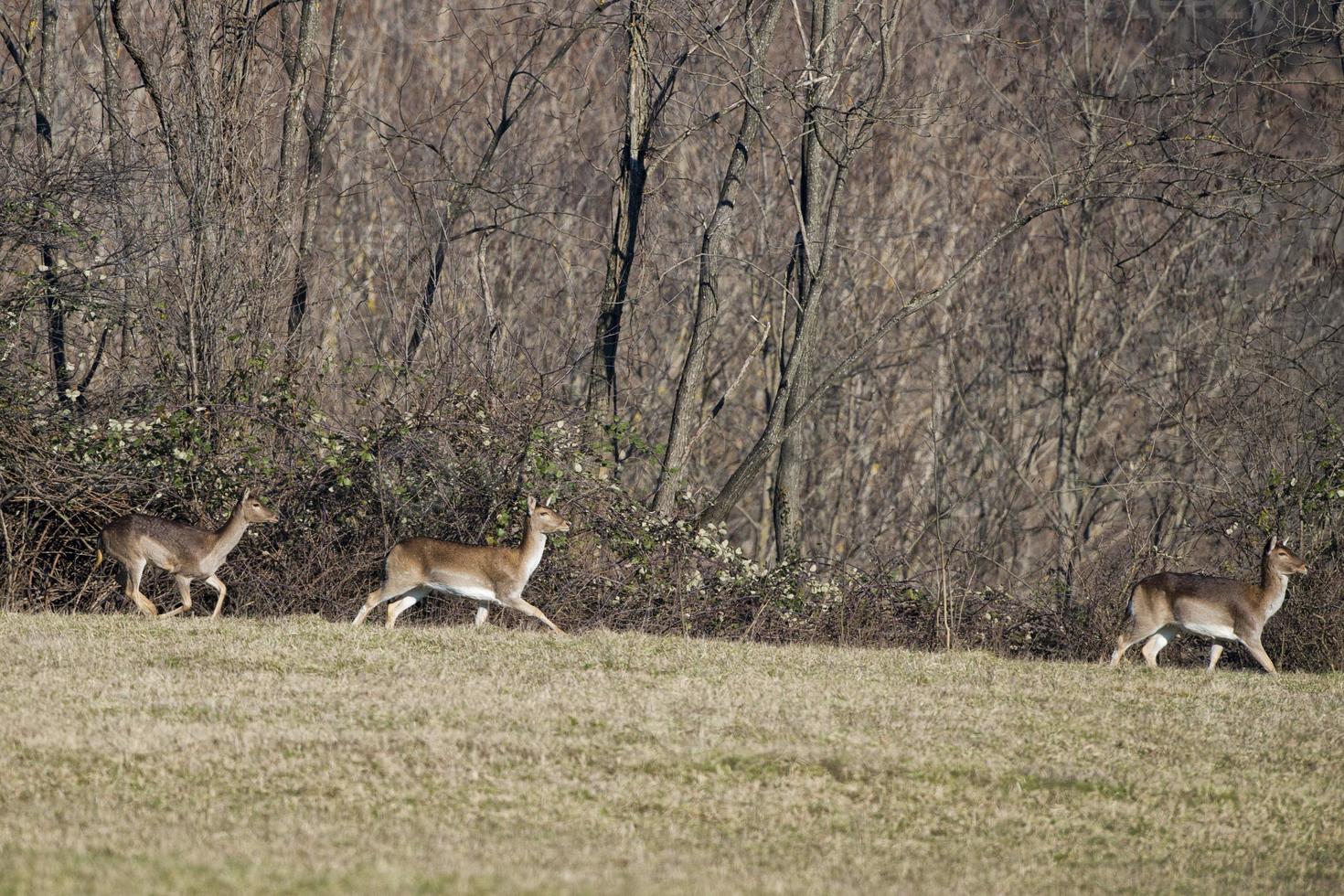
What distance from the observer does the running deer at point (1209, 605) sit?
47.2 ft

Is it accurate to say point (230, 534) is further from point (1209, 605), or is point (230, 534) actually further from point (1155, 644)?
point (1209, 605)

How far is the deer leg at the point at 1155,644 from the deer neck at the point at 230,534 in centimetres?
838

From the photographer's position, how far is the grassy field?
779 cm

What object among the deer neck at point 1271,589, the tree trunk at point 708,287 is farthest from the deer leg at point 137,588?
the deer neck at point 1271,589

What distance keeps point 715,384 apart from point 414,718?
70.1 ft

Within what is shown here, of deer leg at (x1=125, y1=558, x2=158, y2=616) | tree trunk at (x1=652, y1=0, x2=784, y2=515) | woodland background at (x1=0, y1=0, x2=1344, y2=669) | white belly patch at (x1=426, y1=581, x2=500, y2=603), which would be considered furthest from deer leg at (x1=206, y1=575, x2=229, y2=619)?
tree trunk at (x1=652, y1=0, x2=784, y2=515)

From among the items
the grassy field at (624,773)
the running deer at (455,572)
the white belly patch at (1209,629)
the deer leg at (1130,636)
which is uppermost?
the grassy field at (624,773)

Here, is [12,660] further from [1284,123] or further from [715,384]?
[1284,123]

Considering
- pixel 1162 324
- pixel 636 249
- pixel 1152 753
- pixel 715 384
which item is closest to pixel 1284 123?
pixel 1162 324

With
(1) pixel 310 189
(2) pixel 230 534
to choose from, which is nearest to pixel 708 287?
(1) pixel 310 189

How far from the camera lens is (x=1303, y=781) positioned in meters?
10.0

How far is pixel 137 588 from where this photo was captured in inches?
576

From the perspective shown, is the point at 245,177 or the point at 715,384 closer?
the point at 245,177

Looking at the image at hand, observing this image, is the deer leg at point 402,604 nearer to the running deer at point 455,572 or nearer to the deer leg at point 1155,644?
the running deer at point 455,572
